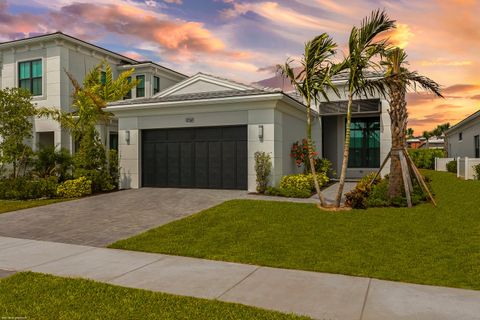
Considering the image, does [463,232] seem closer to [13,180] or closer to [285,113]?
[285,113]

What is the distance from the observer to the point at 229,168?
52.7ft

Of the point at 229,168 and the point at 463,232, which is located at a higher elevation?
the point at 229,168

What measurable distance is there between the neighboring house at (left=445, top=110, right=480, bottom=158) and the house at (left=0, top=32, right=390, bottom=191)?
28.0 ft

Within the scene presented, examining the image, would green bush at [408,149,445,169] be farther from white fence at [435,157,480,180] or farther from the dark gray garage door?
the dark gray garage door

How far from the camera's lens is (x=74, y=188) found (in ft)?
51.6

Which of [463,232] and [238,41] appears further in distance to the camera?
[238,41]

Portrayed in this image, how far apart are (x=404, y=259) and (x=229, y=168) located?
1026cm

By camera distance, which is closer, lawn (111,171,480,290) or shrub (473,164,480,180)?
lawn (111,171,480,290)

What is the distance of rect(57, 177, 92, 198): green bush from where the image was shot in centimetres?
1571

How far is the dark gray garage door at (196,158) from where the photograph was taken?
16.0 meters

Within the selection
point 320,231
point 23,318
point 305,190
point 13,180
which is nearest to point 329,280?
point 320,231

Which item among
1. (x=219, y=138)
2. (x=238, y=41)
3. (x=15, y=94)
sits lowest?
(x=219, y=138)

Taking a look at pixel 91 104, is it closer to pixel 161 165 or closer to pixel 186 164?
pixel 161 165

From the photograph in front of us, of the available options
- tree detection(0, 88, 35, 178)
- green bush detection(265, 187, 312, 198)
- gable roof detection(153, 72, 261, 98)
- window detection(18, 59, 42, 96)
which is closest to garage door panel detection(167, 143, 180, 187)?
gable roof detection(153, 72, 261, 98)
